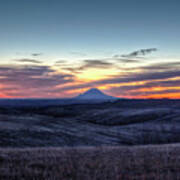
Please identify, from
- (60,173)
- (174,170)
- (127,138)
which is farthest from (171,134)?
(60,173)

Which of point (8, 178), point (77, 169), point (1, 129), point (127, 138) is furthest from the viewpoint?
point (127, 138)

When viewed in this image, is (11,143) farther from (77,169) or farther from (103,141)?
(77,169)

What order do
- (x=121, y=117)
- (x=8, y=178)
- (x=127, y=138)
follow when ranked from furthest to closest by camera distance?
(x=121, y=117) < (x=127, y=138) < (x=8, y=178)

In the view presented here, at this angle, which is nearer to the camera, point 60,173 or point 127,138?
point 60,173

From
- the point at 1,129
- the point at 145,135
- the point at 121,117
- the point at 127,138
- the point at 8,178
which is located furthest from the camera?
the point at 121,117

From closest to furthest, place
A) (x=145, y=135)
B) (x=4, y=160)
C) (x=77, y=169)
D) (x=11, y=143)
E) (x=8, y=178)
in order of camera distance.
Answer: (x=8, y=178), (x=77, y=169), (x=4, y=160), (x=11, y=143), (x=145, y=135)

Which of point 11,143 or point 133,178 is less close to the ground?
point 133,178

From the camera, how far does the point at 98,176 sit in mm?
8875

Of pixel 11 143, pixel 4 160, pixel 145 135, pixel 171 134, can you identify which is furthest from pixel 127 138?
pixel 4 160

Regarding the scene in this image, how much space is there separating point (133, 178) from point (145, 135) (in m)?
33.5

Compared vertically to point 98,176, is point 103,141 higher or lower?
lower

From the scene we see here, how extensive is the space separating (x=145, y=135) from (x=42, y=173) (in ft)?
111

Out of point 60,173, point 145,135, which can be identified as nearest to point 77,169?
point 60,173

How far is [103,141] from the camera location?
32.6m
